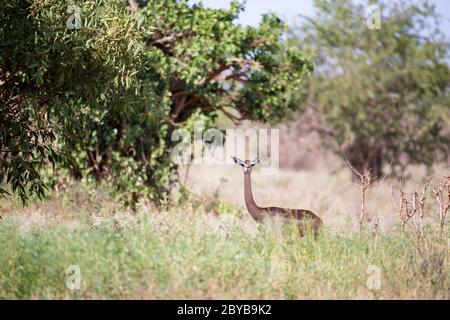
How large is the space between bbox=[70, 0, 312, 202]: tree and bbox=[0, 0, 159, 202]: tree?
351 centimetres

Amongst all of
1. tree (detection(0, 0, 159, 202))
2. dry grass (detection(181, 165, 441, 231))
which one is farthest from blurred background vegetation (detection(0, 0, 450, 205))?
dry grass (detection(181, 165, 441, 231))

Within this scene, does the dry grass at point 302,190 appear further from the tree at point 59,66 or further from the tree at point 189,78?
the tree at point 59,66

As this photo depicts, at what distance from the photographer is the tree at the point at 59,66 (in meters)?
7.73

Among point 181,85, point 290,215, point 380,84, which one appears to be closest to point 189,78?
point 181,85

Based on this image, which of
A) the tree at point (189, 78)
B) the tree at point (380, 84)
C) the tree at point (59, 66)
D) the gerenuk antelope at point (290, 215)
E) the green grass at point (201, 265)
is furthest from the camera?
the tree at point (380, 84)

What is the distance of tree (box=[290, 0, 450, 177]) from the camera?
1967 centimetres

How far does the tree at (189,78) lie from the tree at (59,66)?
11.5 feet

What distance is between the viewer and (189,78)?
11953 millimetres

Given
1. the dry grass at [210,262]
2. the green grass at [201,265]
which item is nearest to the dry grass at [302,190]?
the dry grass at [210,262]

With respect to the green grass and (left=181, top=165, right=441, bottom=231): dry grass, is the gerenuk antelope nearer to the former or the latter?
the green grass

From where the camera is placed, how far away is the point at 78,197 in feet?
40.3
